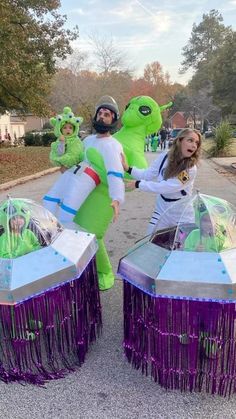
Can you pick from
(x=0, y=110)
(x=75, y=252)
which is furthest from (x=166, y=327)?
(x=0, y=110)

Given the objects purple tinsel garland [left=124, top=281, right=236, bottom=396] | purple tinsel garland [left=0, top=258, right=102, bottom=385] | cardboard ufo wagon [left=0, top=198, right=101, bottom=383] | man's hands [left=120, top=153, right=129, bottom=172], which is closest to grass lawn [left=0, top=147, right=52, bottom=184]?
man's hands [left=120, top=153, right=129, bottom=172]

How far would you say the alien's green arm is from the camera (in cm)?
358

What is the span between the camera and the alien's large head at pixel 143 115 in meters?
3.92

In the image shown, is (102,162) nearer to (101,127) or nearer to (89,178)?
(89,178)

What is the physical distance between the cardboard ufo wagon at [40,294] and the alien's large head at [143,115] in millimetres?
1514

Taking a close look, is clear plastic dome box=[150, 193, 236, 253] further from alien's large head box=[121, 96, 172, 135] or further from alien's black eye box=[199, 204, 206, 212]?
alien's large head box=[121, 96, 172, 135]

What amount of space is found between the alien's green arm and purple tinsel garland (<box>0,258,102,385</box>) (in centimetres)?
114

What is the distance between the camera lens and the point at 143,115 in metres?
3.92

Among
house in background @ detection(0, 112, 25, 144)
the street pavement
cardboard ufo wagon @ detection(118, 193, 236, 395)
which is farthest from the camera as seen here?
house in background @ detection(0, 112, 25, 144)

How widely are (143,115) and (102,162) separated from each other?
2.57 ft

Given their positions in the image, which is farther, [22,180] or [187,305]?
[22,180]

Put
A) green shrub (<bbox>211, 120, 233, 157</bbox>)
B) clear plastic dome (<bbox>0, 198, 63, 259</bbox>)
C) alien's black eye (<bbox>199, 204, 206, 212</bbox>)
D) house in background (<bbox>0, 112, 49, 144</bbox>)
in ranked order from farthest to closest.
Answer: house in background (<bbox>0, 112, 49, 144</bbox>)
green shrub (<bbox>211, 120, 233, 157</bbox>)
alien's black eye (<bbox>199, 204, 206, 212</bbox>)
clear plastic dome (<bbox>0, 198, 63, 259</bbox>)

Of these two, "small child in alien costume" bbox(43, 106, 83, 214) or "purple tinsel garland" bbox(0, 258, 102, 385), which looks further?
"small child in alien costume" bbox(43, 106, 83, 214)

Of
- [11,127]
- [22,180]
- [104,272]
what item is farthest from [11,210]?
[11,127]
